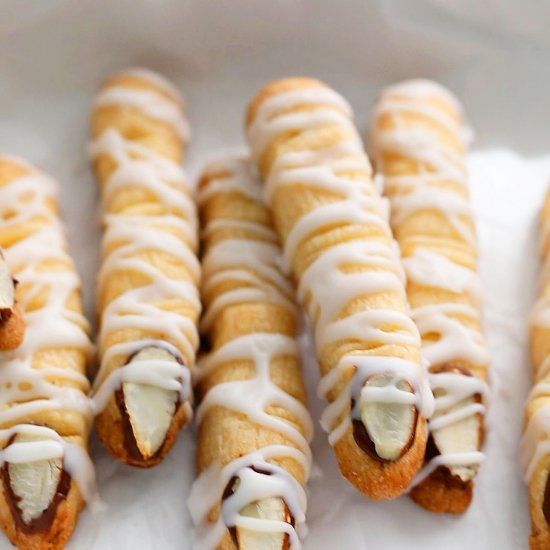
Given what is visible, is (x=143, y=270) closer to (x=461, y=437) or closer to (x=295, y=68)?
(x=461, y=437)

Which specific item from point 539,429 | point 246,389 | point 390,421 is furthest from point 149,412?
point 539,429

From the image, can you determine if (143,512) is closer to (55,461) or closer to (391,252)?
(55,461)

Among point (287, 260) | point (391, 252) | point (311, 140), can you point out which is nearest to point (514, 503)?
point (391, 252)

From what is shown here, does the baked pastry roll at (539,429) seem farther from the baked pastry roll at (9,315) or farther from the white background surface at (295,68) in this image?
→ the baked pastry roll at (9,315)

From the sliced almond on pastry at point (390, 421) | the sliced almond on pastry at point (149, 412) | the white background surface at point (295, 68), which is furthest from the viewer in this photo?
the white background surface at point (295, 68)

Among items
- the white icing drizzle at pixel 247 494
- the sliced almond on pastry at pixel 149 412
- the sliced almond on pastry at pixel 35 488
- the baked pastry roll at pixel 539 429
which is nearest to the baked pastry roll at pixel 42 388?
the sliced almond on pastry at pixel 35 488

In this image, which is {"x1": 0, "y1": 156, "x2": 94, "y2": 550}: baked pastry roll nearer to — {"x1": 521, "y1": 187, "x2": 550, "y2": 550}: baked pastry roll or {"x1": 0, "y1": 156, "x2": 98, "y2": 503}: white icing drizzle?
{"x1": 0, "y1": 156, "x2": 98, "y2": 503}: white icing drizzle

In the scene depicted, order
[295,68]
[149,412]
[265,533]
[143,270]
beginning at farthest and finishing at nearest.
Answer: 1. [295,68]
2. [143,270]
3. [149,412]
4. [265,533]
